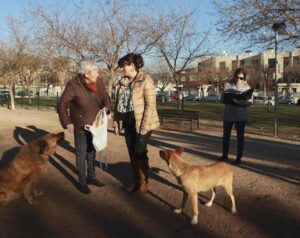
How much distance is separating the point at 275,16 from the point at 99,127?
9524mm

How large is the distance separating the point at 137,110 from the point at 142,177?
38.7 inches

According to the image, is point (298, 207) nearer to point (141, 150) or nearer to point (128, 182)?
point (141, 150)

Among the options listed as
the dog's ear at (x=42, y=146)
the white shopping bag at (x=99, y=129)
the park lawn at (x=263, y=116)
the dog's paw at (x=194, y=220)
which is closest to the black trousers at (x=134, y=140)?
the white shopping bag at (x=99, y=129)

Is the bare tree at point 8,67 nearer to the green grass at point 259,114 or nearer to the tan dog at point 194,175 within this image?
the green grass at point 259,114

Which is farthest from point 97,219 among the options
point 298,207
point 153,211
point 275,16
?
point 275,16

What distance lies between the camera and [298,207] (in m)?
5.34

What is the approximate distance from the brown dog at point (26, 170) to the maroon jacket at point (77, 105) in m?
0.29

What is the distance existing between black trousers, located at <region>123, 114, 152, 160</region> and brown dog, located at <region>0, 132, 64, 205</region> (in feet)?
3.01

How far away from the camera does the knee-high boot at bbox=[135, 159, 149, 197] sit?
19.0ft

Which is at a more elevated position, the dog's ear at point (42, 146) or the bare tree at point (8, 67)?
the bare tree at point (8, 67)

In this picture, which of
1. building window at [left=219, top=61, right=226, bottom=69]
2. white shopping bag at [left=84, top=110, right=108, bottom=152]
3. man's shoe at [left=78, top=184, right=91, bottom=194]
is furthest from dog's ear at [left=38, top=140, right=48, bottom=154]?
building window at [left=219, top=61, right=226, bottom=69]

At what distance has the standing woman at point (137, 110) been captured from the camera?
548cm

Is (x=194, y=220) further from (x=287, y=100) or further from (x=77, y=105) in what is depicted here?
(x=287, y=100)

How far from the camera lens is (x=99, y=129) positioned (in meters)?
5.90
